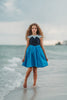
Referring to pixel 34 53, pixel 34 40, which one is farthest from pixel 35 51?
pixel 34 40

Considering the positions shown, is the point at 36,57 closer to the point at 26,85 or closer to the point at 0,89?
the point at 26,85

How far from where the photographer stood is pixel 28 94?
4355mm

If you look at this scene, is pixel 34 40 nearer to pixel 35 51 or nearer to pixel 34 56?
pixel 35 51

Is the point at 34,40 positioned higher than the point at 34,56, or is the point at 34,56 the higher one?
the point at 34,40

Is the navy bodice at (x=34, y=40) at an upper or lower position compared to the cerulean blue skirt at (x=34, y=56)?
upper

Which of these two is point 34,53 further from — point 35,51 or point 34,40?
point 34,40

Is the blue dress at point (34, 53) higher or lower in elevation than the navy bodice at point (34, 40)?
lower

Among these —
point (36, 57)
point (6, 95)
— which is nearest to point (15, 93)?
point (6, 95)

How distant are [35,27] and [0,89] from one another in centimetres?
158

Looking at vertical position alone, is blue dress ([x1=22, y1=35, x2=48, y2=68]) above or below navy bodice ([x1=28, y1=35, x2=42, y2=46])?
below

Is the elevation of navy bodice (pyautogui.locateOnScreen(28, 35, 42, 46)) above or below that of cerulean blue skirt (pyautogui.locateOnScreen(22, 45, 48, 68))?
above

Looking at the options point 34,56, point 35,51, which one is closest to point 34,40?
point 35,51

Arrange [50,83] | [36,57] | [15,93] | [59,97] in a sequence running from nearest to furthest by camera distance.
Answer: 1. [59,97]
2. [15,93]
3. [36,57]
4. [50,83]

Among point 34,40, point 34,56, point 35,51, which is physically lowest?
point 34,56
